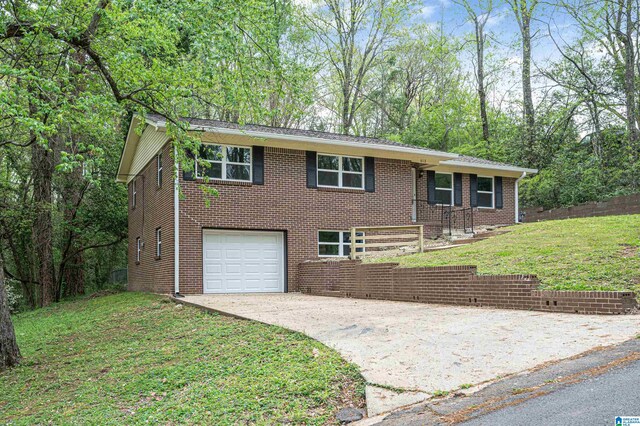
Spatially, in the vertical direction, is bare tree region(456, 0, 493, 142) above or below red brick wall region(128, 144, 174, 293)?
above

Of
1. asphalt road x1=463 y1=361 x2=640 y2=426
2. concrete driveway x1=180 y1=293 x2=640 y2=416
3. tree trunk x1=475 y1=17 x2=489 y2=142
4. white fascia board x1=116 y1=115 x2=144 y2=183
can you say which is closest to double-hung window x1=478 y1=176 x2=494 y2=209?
tree trunk x1=475 y1=17 x2=489 y2=142

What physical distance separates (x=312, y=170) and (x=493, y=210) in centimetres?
857

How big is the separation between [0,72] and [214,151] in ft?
27.6

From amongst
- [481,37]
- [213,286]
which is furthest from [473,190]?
[481,37]

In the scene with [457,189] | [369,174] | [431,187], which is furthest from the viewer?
[457,189]

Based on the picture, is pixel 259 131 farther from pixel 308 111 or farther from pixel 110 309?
pixel 308 111

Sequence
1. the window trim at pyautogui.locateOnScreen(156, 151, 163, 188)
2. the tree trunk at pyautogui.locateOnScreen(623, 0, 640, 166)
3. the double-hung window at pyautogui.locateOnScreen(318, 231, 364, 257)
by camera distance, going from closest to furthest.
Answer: the window trim at pyautogui.locateOnScreen(156, 151, 163, 188), the double-hung window at pyautogui.locateOnScreen(318, 231, 364, 257), the tree trunk at pyautogui.locateOnScreen(623, 0, 640, 166)

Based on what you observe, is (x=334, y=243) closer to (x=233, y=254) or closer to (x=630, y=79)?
(x=233, y=254)

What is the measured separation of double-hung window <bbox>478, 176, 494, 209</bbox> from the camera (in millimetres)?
22031

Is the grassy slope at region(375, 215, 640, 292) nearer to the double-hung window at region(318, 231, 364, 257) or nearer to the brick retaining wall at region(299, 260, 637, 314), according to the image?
the brick retaining wall at region(299, 260, 637, 314)

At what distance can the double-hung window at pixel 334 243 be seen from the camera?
17.9 meters

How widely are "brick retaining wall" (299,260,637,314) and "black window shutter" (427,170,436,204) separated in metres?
6.29

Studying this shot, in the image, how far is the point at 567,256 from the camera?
35.0 ft

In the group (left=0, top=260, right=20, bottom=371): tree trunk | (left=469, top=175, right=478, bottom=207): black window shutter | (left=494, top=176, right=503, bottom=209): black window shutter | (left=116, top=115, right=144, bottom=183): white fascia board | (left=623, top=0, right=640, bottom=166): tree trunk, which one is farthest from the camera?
(left=623, top=0, right=640, bottom=166): tree trunk
